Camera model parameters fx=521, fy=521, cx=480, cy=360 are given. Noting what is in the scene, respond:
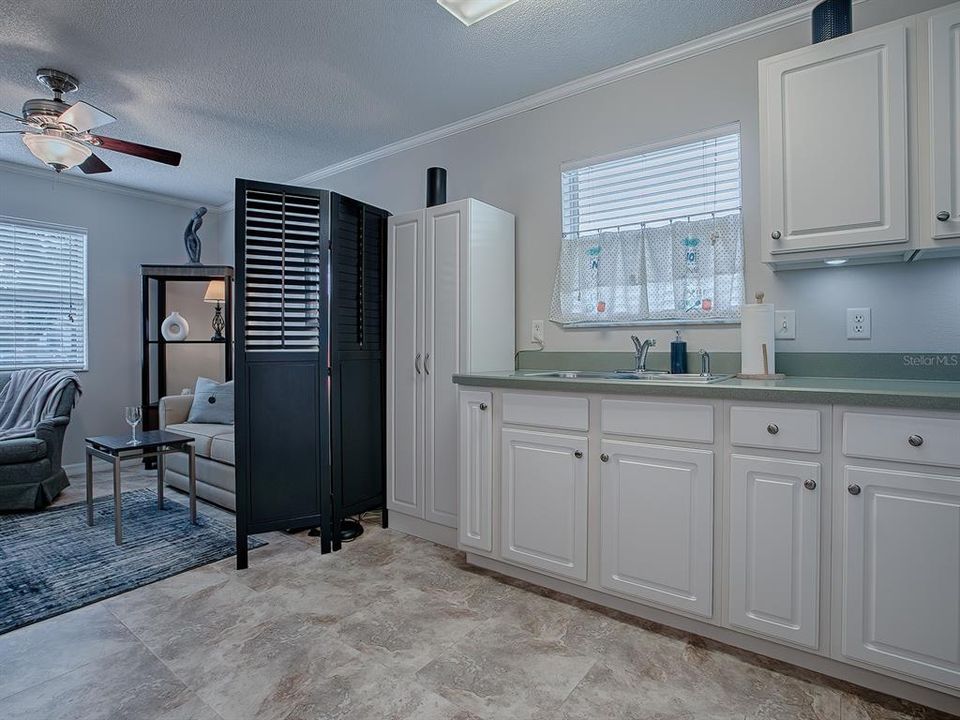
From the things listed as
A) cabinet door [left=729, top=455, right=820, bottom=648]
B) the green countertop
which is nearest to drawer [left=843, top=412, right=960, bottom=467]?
the green countertop

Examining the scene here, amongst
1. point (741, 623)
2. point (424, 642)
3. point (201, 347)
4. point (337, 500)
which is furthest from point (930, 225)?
point (201, 347)

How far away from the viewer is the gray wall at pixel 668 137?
6.57ft

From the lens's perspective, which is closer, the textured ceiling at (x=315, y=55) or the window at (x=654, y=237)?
the textured ceiling at (x=315, y=55)

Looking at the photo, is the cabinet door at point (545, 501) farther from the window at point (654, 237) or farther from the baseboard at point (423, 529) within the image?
the window at point (654, 237)

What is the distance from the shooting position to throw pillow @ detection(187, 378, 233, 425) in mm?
4039

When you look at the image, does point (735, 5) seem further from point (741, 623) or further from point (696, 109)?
point (741, 623)

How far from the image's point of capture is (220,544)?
287 cm

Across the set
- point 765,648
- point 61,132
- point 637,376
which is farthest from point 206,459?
point 765,648

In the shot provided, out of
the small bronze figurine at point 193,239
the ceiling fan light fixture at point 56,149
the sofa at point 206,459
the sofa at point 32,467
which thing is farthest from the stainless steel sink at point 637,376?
the small bronze figurine at point 193,239

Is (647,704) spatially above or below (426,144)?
below

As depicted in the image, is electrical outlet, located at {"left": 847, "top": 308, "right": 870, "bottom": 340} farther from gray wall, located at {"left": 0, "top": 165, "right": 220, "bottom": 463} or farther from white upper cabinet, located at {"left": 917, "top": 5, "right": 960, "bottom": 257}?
gray wall, located at {"left": 0, "top": 165, "right": 220, "bottom": 463}

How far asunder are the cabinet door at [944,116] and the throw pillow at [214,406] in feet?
13.9

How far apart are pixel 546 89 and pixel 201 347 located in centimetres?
410

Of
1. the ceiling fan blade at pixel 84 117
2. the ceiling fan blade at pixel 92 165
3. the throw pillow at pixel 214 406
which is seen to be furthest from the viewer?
the throw pillow at pixel 214 406
